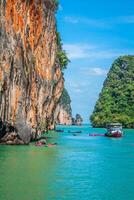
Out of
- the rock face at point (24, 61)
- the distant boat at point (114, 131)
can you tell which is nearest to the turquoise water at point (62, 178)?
the rock face at point (24, 61)

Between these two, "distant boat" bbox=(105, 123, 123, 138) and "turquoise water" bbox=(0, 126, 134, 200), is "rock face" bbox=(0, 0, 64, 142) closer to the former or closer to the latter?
"turquoise water" bbox=(0, 126, 134, 200)

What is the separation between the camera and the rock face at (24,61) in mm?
56312

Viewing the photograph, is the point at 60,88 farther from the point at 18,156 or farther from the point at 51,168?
the point at 51,168

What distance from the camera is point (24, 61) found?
63406 millimetres

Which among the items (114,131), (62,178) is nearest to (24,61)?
(62,178)

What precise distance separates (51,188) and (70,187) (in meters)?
1.35

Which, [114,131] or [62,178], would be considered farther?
[114,131]

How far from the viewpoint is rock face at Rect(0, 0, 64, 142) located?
5631cm

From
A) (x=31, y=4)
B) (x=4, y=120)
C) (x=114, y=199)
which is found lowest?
(x=114, y=199)

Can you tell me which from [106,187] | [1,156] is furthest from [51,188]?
[1,156]

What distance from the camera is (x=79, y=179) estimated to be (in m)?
35.7

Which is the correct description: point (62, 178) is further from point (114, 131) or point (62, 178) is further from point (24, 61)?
point (114, 131)

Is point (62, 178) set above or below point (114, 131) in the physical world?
below

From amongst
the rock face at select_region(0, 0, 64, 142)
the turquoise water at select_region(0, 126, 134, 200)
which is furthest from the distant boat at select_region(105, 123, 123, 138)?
the turquoise water at select_region(0, 126, 134, 200)
